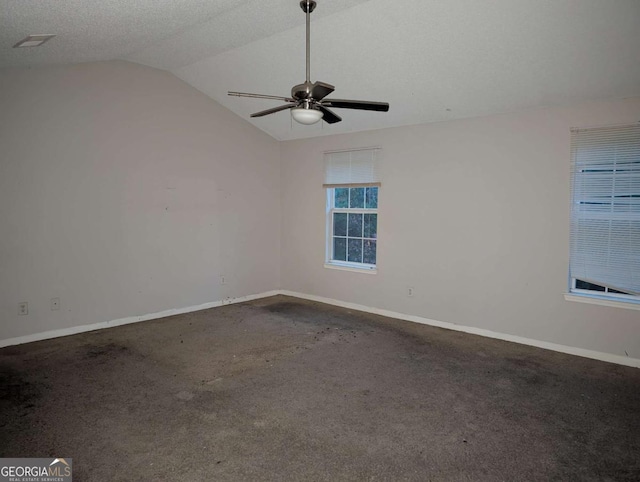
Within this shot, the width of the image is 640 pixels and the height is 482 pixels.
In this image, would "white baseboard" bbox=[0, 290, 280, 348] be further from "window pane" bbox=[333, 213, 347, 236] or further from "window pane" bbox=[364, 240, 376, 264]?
"window pane" bbox=[364, 240, 376, 264]

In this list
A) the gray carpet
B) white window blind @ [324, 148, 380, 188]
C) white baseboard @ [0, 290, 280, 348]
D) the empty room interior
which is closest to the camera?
the gray carpet

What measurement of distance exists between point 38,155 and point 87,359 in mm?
2042

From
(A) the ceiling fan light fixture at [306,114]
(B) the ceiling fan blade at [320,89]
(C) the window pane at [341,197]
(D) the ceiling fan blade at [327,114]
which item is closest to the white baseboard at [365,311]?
(C) the window pane at [341,197]

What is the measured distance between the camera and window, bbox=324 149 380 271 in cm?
527

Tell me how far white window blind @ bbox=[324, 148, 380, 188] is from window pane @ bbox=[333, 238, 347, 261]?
2.60 feet

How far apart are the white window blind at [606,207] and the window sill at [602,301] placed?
120mm

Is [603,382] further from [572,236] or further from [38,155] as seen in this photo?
[38,155]

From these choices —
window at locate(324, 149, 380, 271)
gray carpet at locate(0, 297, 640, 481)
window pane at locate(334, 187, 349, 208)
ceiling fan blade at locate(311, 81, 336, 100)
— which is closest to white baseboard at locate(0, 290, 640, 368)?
gray carpet at locate(0, 297, 640, 481)

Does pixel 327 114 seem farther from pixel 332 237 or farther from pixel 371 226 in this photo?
pixel 332 237

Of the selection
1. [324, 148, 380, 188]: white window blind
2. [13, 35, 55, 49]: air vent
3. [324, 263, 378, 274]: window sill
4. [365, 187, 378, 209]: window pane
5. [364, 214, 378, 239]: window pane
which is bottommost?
[324, 263, 378, 274]: window sill

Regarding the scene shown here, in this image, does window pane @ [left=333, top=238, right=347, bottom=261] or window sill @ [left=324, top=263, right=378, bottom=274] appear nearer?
window sill @ [left=324, top=263, right=378, bottom=274]

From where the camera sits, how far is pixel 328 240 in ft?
19.0

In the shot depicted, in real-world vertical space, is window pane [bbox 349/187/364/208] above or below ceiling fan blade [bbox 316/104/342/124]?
below

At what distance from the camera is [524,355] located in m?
3.79
